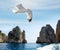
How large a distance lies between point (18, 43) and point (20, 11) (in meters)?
64.6

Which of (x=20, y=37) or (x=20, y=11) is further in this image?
(x=20, y=37)

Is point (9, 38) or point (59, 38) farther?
point (9, 38)

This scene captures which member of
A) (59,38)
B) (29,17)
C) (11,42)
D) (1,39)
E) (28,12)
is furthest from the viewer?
(11,42)

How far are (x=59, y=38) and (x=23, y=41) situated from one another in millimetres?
12012

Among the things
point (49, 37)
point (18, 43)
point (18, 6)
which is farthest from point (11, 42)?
point (18, 6)

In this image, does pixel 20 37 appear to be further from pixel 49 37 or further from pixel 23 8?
pixel 23 8

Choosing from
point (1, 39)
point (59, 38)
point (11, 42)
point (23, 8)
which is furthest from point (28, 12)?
point (11, 42)

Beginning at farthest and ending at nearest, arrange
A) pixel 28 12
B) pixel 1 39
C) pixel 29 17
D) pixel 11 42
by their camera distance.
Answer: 1. pixel 11 42
2. pixel 1 39
3. pixel 28 12
4. pixel 29 17

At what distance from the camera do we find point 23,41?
71.5 meters

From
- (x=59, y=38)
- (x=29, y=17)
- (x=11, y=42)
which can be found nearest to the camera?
(x=29, y=17)

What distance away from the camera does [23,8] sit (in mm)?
8430

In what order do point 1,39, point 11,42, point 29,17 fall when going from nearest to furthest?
point 29,17, point 1,39, point 11,42

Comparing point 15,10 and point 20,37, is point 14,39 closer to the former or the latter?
point 20,37

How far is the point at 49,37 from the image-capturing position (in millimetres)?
69438
